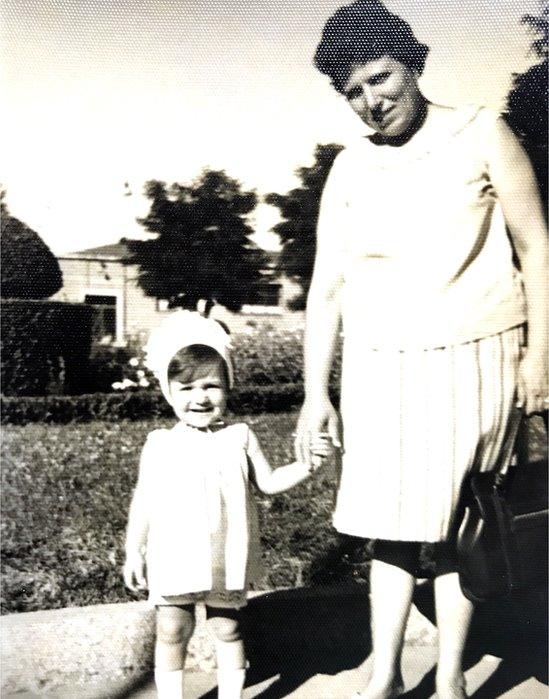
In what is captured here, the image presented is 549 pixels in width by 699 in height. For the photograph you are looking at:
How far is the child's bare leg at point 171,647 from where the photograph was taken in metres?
2.12

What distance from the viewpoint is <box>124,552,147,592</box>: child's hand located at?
2146 mm

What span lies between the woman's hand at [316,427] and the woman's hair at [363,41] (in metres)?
0.76

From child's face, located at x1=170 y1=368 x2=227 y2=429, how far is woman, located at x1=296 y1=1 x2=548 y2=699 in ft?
0.76

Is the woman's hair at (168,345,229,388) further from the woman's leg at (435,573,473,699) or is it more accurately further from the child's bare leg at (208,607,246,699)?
the woman's leg at (435,573,473,699)

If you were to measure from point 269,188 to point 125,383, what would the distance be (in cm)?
62

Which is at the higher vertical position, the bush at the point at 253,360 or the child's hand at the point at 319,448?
the bush at the point at 253,360

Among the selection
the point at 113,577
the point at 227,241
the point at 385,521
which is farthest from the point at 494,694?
the point at 227,241

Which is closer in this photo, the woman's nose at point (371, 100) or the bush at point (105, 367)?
the woman's nose at point (371, 100)

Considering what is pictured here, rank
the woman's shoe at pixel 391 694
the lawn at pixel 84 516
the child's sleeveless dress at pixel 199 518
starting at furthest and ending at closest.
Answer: the lawn at pixel 84 516 < the woman's shoe at pixel 391 694 < the child's sleeveless dress at pixel 199 518

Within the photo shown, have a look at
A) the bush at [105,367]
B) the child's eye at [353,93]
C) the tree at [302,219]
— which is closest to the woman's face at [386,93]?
the child's eye at [353,93]

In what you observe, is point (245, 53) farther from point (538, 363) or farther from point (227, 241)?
point (538, 363)

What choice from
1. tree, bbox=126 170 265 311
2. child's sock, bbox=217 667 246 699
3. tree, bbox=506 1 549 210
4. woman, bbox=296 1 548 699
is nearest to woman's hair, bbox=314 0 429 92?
woman, bbox=296 1 548 699

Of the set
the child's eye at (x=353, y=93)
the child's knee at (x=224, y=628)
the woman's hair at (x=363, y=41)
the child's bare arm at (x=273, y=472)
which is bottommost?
the child's knee at (x=224, y=628)

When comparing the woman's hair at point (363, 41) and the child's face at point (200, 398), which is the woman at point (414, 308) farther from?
the child's face at point (200, 398)
